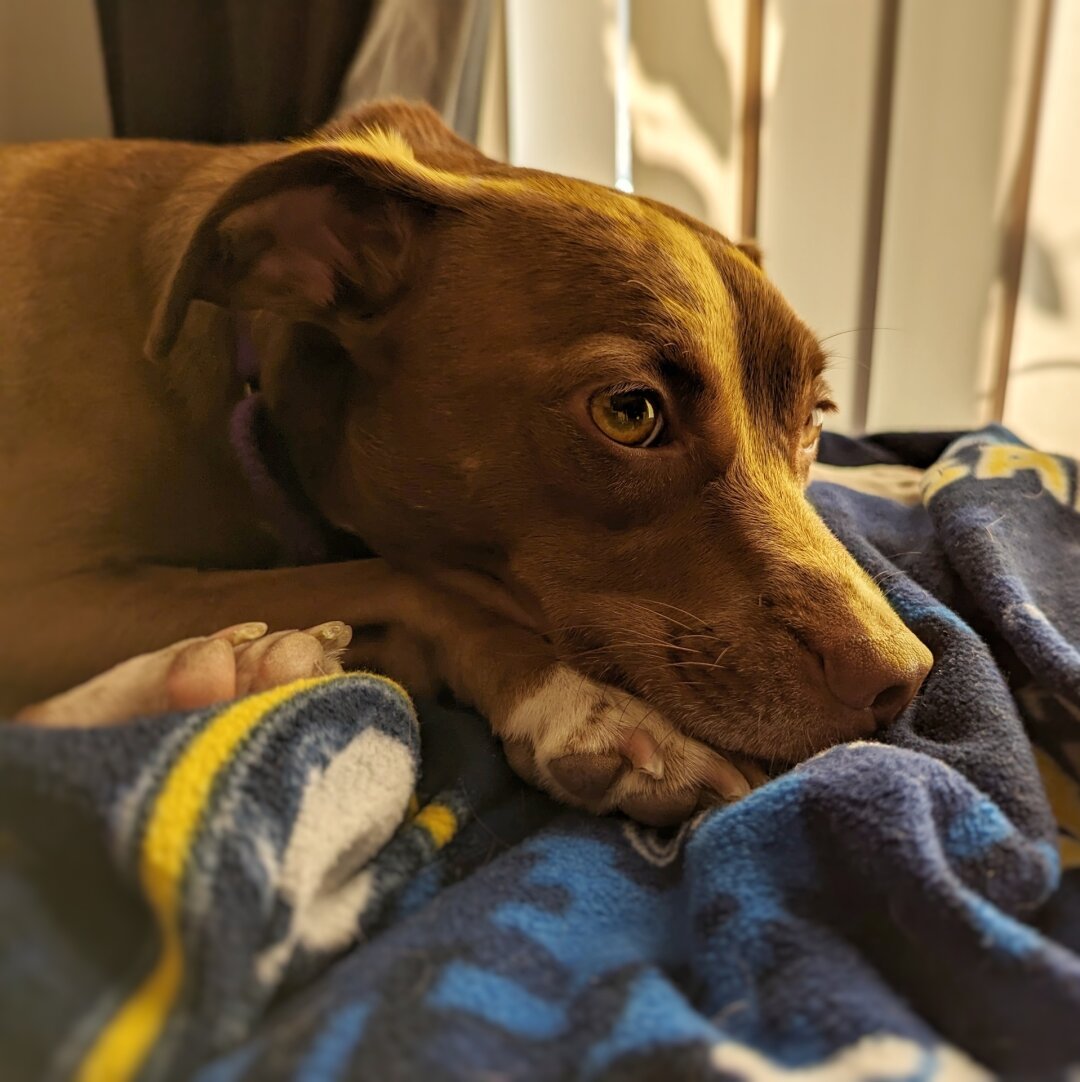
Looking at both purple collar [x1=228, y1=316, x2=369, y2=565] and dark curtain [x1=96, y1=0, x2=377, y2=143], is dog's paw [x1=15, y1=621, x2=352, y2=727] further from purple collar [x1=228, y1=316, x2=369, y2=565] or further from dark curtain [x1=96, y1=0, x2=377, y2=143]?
dark curtain [x1=96, y1=0, x2=377, y2=143]

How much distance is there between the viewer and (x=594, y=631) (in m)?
1.35

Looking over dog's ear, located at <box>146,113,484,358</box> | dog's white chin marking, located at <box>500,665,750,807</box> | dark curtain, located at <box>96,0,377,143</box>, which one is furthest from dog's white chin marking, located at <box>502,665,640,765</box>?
dark curtain, located at <box>96,0,377,143</box>

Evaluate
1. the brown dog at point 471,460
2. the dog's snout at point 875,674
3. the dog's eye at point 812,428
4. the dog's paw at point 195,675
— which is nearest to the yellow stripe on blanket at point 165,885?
the dog's paw at point 195,675

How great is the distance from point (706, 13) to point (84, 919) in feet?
11.2

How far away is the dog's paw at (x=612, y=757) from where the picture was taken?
1.18 meters

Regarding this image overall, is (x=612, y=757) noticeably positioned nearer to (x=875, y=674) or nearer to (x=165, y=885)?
(x=875, y=674)

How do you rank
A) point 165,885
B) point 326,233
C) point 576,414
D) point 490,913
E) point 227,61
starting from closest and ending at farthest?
point 165,885
point 490,913
point 576,414
point 326,233
point 227,61

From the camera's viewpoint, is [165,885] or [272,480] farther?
[272,480]

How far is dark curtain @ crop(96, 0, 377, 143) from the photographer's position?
2.79m

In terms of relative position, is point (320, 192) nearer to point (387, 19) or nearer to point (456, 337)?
point (456, 337)

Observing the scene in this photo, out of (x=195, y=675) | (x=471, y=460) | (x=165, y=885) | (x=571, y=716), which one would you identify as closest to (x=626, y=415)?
(x=471, y=460)

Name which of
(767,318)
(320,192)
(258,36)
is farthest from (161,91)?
(767,318)

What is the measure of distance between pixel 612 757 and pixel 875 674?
1.15ft

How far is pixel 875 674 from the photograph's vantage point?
121 cm
